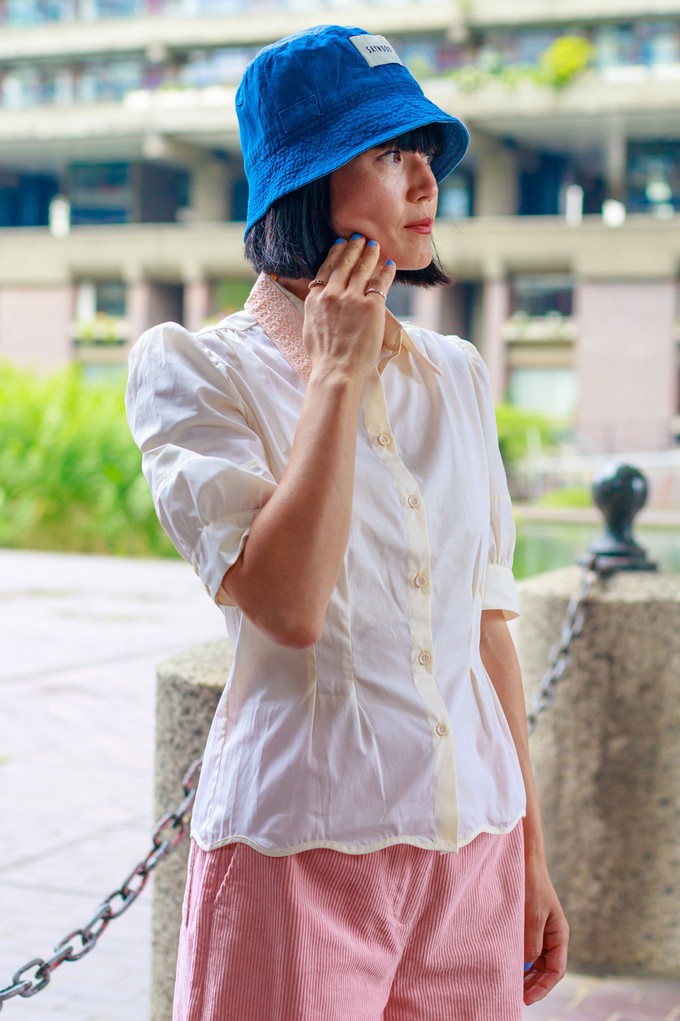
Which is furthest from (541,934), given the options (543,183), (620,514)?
(543,183)

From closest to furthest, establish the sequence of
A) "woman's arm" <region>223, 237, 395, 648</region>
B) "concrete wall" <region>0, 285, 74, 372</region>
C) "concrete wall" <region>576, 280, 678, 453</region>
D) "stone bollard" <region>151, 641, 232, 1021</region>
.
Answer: "woman's arm" <region>223, 237, 395, 648</region> < "stone bollard" <region>151, 641, 232, 1021</region> < "concrete wall" <region>576, 280, 678, 453</region> < "concrete wall" <region>0, 285, 74, 372</region>

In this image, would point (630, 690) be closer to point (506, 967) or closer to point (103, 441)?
point (506, 967)

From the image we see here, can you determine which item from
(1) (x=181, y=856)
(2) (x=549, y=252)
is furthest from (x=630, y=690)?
(2) (x=549, y=252)

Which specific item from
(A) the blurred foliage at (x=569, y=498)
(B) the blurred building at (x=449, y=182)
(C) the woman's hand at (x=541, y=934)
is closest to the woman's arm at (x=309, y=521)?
(C) the woman's hand at (x=541, y=934)

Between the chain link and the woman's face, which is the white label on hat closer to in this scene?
the woman's face

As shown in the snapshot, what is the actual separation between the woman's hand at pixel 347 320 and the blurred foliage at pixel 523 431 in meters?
27.3

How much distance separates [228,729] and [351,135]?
77cm

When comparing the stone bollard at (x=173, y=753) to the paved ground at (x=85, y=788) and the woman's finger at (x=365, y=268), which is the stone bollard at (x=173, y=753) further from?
the woman's finger at (x=365, y=268)

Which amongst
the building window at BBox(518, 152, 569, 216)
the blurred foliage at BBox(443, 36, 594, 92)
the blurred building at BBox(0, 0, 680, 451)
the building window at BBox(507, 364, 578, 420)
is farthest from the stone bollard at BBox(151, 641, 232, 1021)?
the building window at BBox(518, 152, 569, 216)

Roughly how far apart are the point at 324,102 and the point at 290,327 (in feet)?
0.94

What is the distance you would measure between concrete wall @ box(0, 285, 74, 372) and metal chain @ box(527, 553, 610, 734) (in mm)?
41386

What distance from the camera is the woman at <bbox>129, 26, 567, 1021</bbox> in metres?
1.53

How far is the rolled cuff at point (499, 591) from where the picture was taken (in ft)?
6.01

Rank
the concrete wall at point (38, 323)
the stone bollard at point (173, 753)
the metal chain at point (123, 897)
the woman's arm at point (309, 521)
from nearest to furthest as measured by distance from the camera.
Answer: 1. the woman's arm at point (309, 521)
2. the metal chain at point (123, 897)
3. the stone bollard at point (173, 753)
4. the concrete wall at point (38, 323)
